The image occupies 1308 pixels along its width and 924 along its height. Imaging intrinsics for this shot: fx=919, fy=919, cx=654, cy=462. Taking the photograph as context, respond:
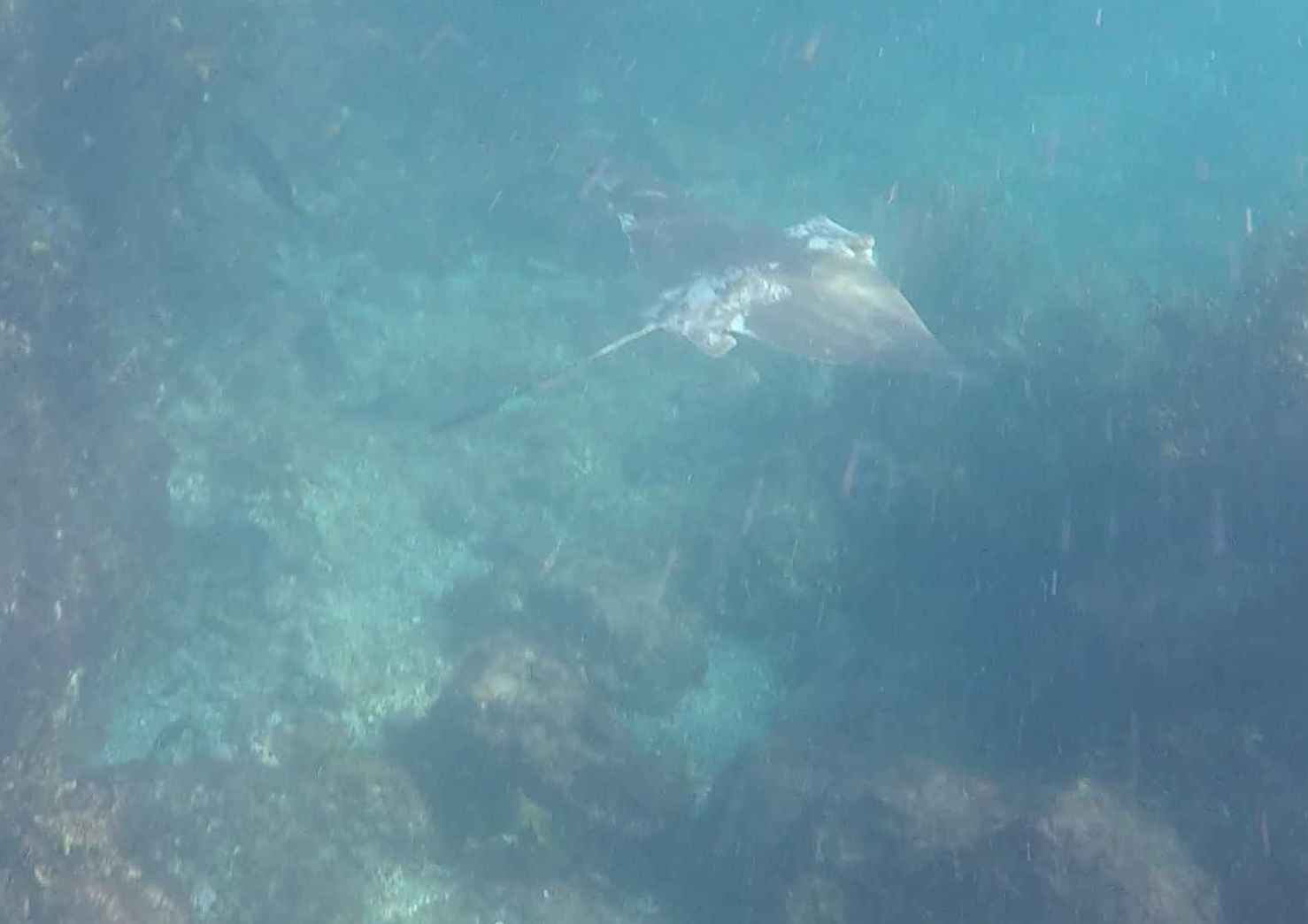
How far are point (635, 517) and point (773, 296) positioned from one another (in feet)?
10.3

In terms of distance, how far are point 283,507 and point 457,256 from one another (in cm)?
594

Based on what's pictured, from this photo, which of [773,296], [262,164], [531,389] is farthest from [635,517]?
[262,164]

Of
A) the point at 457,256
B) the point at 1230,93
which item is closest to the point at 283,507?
the point at 457,256

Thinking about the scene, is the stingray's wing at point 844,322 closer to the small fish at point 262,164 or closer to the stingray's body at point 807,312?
the stingray's body at point 807,312

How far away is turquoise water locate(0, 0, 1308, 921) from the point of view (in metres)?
7.56

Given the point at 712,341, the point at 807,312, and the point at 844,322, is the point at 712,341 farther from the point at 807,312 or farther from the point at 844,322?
the point at 844,322

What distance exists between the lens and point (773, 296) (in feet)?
36.2

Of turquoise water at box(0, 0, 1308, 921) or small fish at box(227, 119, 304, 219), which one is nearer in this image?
turquoise water at box(0, 0, 1308, 921)

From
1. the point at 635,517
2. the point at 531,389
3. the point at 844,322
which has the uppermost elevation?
the point at 844,322

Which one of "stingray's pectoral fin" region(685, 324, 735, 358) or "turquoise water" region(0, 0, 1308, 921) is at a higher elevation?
"stingray's pectoral fin" region(685, 324, 735, 358)

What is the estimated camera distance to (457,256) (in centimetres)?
1473

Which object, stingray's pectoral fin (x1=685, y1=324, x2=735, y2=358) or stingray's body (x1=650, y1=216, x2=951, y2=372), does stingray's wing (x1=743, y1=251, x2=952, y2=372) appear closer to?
stingray's body (x1=650, y1=216, x2=951, y2=372)

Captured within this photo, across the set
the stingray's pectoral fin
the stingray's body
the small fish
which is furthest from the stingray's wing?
the small fish

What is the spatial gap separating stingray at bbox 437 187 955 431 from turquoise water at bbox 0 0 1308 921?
8.1 inches
